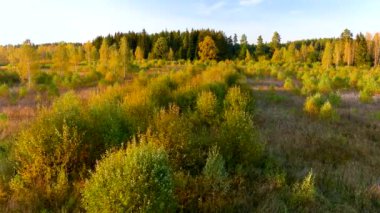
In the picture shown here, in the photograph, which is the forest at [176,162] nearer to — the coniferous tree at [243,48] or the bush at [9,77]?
the bush at [9,77]

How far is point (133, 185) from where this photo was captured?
3824 mm

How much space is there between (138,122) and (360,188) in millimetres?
4759

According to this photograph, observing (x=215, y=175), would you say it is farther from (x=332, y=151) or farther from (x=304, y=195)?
(x=332, y=151)

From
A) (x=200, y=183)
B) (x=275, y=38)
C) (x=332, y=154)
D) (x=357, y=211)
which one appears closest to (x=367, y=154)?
(x=332, y=154)

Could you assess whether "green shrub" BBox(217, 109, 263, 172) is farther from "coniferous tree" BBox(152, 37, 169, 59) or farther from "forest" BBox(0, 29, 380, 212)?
"coniferous tree" BBox(152, 37, 169, 59)

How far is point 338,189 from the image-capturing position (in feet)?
20.9

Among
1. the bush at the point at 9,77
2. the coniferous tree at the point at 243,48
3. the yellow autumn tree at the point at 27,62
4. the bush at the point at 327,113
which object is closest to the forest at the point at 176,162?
the bush at the point at 327,113

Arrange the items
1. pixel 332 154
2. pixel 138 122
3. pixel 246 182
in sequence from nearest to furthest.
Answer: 1. pixel 246 182
2. pixel 138 122
3. pixel 332 154

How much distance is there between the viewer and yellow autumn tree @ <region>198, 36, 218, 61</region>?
2106 inches

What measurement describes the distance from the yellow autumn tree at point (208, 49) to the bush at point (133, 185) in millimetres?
50257

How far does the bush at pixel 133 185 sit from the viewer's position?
3.80 meters

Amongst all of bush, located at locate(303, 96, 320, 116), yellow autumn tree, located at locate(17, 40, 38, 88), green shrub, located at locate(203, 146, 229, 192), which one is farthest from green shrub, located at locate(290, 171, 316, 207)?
yellow autumn tree, located at locate(17, 40, 38, 88)

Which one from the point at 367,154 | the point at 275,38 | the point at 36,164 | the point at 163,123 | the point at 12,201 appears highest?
the point at 275,38

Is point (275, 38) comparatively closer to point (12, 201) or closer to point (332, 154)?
point (332, 154)
